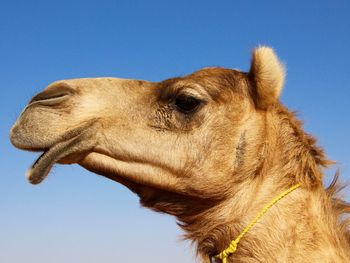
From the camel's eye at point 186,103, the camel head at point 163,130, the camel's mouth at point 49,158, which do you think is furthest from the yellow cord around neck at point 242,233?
the camel's mouth at point 49,158

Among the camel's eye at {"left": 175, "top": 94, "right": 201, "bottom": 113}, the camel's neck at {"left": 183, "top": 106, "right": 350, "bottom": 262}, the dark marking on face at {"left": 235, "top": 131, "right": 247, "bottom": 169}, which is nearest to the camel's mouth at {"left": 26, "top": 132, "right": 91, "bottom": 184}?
the camel's eye at {"left": 175, "top": 94, "right": 201, "bottom": 113}

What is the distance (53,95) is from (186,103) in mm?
1186

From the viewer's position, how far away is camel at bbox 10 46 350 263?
441cm

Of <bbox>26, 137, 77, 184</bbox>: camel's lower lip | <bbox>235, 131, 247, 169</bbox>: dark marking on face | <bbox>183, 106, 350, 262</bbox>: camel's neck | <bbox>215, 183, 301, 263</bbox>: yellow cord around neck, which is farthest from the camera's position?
<bbox>235, 131, 247, 169</bbox>: dark marking on face

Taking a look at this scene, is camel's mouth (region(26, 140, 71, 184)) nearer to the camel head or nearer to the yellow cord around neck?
the camel head

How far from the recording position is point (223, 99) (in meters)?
4.91

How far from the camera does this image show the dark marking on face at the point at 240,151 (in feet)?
15.2

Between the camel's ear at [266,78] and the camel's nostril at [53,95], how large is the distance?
167 cm

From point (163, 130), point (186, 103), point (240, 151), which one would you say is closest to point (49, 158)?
point (163, 130)

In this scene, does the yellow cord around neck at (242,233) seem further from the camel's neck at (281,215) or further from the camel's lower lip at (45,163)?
the camel's lower lip at (45,163)

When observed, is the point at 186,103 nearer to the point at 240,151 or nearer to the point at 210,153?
the point at 210,153

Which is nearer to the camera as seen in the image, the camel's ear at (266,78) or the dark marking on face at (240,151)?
the dark marking on face at (240,151)

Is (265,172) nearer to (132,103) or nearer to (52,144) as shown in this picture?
(132,103)

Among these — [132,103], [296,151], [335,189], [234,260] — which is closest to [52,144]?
[132,103]
